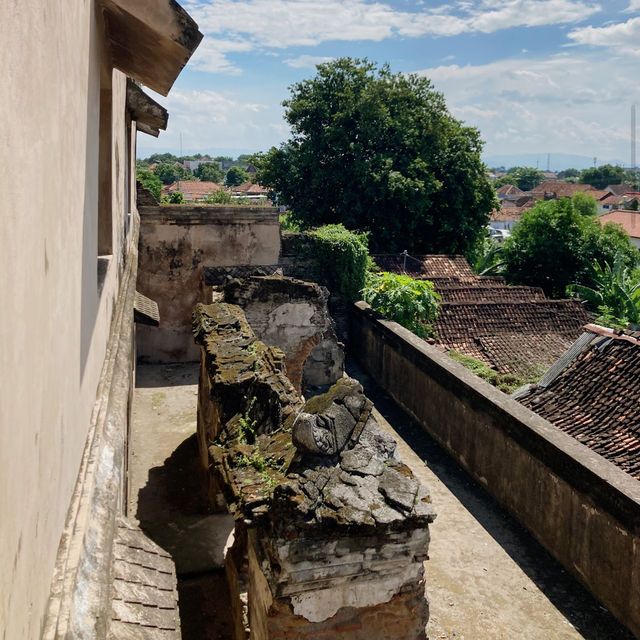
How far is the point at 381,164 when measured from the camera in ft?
70.6

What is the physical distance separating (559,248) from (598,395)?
14.7m

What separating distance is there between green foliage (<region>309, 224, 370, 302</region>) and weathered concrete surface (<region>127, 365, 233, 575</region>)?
444 centimetres

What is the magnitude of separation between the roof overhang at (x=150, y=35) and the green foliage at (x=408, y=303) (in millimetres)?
9944

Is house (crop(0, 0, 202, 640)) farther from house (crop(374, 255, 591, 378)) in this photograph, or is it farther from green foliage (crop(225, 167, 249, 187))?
green foliage (crop(225, 167, 249, 187))

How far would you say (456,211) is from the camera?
75.2 feet

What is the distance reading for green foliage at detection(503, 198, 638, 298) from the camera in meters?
22.8

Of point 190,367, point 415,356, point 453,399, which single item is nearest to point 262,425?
point 453,399

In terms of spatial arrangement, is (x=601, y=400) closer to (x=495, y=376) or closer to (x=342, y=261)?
(x=495, y=376)

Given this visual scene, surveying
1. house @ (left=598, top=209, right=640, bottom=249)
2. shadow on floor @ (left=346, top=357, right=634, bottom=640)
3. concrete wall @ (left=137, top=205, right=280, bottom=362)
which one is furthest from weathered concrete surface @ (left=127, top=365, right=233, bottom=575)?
house @ (left=598, top=209, right=640, bottom=249)

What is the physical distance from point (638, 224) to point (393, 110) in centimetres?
3004

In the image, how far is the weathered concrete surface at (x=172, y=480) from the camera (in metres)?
7.73

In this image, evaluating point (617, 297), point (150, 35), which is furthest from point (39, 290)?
point (617, 297)

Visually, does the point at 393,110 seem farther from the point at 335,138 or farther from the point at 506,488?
the point at 506,488

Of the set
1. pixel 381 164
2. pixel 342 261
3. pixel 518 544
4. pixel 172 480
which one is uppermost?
pixel 381 164
